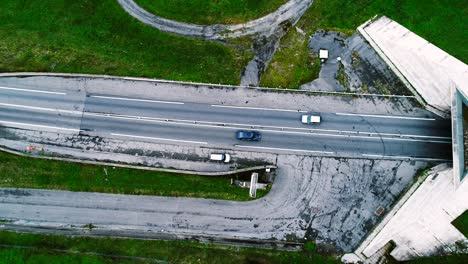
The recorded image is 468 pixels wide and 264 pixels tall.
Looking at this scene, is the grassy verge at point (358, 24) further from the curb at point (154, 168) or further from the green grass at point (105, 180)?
the green grass at point (105, 180)

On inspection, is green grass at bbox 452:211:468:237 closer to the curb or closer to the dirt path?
the curb

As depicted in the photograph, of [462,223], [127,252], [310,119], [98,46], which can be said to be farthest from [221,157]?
[462,223]

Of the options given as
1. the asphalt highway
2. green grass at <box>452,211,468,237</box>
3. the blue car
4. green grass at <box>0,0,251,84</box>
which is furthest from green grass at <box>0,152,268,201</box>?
green grass at <box>452,211,468,237</box>

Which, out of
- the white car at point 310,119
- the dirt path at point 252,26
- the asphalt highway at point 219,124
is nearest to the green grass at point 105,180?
the asphalt highway at point 219,124

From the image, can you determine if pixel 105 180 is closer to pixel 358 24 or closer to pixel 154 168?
pixel 154 168

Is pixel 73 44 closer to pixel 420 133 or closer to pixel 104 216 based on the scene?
pixel 104 216

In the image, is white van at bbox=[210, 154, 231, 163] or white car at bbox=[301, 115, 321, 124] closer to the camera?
white van at bbox=[210, 154, 231, 163]
